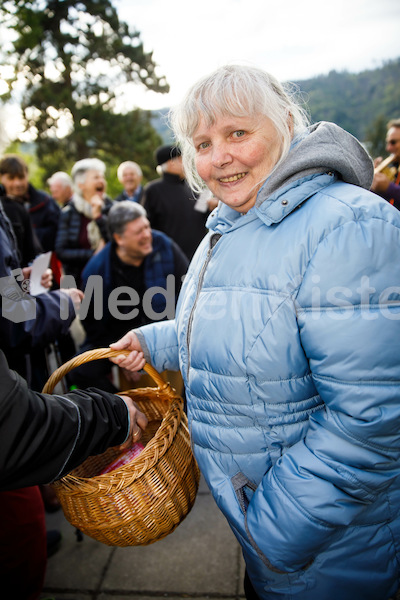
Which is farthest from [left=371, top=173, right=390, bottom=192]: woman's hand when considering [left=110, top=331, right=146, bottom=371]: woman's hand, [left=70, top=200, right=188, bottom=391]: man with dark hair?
[left=110, top=331, right=146, bottom=371]: woman's hand

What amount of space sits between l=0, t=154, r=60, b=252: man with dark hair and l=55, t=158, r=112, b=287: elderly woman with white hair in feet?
1.00

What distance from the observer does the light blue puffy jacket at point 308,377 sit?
973 millimetres

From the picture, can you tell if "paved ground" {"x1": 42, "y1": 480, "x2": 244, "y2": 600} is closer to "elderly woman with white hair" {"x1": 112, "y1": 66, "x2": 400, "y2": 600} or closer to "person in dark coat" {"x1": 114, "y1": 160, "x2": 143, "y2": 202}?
"elderly woman with white hair" {"x1": 112, "y1": 66, "x2": 400, "y2": 600}

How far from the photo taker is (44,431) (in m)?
1.14

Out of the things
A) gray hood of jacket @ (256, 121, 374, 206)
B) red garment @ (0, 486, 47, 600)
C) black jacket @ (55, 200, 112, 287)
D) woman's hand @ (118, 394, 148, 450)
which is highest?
gray hood of jacket @ (256, 121, 374, 206)

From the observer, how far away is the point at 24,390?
114 cm

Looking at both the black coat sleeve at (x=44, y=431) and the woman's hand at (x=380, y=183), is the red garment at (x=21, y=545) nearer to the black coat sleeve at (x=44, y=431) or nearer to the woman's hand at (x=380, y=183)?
the black coat sleeve at (x=44, y=431)

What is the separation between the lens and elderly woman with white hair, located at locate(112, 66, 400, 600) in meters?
0.98

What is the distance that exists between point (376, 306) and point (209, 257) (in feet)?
1.83

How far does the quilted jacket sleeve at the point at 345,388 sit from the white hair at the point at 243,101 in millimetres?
398

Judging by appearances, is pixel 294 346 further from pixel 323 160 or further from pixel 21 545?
pixel 21 545

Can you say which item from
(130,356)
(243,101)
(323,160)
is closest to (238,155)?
(243,101)

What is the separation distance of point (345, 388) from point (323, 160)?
584 millimetres

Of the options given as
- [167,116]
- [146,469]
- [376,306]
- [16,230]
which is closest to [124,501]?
[146,469]
